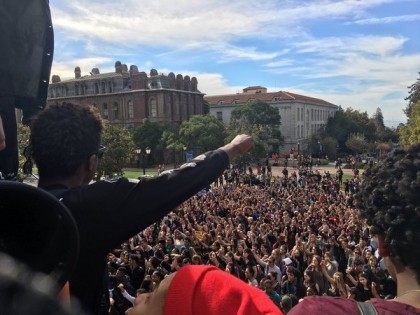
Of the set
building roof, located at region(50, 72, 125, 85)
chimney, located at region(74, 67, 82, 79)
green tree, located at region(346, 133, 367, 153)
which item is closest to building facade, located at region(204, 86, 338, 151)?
green tree, located at region(346, 133, 367, 153)

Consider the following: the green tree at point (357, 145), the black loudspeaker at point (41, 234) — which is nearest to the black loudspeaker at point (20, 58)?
the black loudspeaker at point (41, 234)

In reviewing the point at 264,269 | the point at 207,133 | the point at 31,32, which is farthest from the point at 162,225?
the point at 207,133

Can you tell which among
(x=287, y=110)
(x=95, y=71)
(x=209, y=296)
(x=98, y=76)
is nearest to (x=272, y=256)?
(x=209, y=296)

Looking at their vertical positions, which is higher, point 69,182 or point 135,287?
point 69,182

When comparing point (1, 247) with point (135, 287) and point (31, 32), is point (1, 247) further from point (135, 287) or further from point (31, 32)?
point (135, 287)

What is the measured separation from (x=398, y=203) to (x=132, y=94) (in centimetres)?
7429

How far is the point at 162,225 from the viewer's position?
16.4 metres

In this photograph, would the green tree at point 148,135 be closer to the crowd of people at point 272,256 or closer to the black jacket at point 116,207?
the crowd of people at point 272,256

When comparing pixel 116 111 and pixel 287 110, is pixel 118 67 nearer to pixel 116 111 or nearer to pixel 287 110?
pixel 116 111

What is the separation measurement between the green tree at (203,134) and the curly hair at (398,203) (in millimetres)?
61403

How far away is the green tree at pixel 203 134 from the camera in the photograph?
6369 centimetres

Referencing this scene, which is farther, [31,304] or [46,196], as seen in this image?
[46,196]

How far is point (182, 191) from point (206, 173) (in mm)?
116

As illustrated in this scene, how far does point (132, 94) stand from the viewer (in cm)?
7450
